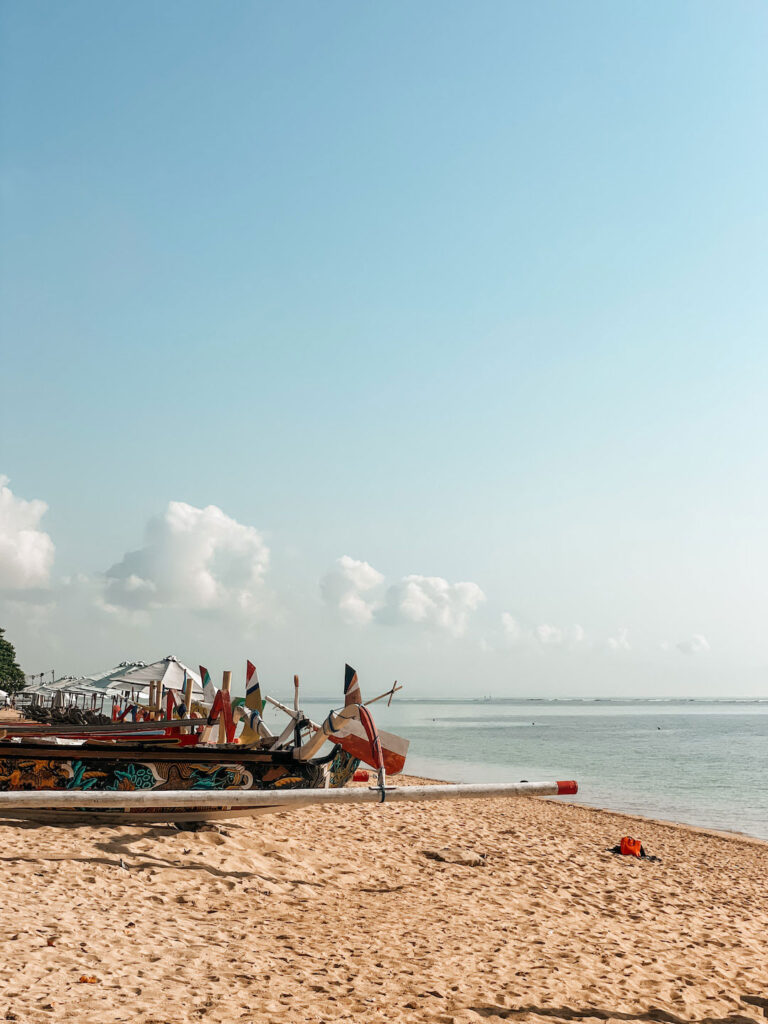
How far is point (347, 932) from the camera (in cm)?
664

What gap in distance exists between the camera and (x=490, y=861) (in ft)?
35.5

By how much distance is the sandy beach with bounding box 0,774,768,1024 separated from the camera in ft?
16.2

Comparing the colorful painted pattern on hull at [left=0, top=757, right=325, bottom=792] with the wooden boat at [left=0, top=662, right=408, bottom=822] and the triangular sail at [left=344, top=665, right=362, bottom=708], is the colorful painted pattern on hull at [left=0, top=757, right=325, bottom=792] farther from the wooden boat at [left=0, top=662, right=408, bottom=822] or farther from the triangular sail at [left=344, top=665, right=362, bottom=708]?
the triangular sail at [left=344, top=665, right=362, bottom=708]

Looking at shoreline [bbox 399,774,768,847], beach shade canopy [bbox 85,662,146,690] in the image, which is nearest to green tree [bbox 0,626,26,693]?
beach shade canopy [bbox 85,662,146,690]

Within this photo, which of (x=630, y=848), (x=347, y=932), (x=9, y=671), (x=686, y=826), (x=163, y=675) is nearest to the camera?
(x=347, y=932)

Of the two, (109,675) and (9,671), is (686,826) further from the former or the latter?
(9,671)

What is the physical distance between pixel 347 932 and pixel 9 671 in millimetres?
73797

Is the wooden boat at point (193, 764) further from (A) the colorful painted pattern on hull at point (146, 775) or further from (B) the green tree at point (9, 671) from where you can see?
(B) the green tree at point (9, 671)

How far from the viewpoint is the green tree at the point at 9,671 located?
2717 inches

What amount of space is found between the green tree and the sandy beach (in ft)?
220

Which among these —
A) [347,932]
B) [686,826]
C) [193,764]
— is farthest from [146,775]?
[686,826]

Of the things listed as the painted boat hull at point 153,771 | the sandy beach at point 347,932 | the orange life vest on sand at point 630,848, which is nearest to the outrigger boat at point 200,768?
the painted boat hull at point 153,771

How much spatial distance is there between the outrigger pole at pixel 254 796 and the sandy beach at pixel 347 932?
0.70 meters

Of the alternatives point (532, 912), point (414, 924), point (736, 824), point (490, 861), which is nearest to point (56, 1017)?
point (414, 924)
